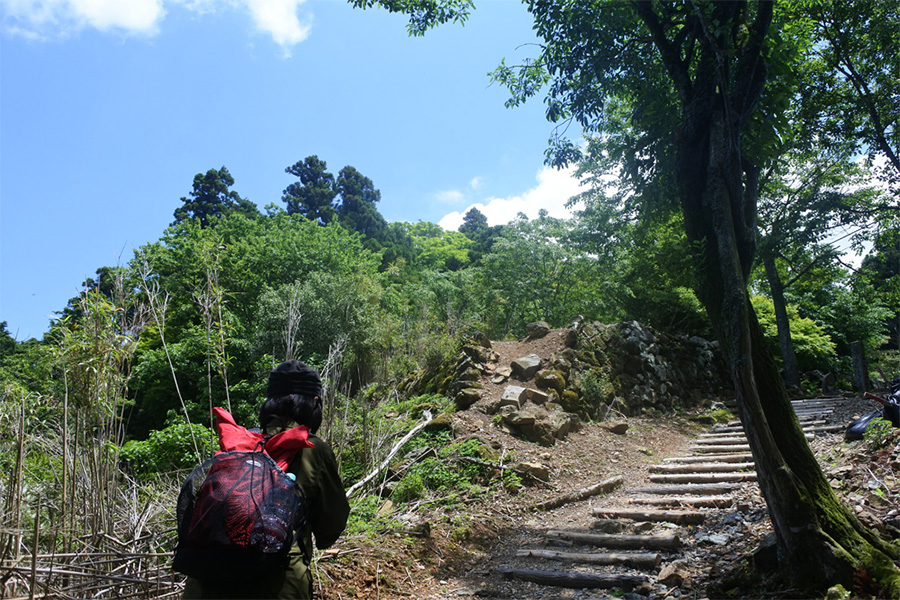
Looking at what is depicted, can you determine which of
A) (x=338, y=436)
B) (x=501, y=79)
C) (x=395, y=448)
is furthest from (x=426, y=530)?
(x=501, y=79)

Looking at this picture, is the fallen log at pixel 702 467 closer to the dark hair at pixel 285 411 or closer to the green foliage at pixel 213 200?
the dark hair at pixel 285 411

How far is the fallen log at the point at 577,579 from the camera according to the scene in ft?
11.5

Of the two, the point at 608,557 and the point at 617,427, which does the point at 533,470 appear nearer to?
the point at 608,557

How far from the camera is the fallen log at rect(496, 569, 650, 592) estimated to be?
352 cm

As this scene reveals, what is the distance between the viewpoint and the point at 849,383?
52.3 feet

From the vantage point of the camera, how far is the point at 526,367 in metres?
9.52

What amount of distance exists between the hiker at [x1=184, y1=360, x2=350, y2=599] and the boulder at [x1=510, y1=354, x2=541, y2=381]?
7.59m

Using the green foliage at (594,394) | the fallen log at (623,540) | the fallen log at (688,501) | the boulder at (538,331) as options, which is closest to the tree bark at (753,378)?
the fallen log at (623,540)

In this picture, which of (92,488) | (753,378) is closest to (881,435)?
(753,378)

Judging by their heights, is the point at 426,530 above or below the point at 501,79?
below

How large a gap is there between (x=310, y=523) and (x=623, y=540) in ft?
10.8

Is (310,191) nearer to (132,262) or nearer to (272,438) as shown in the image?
(132,262)

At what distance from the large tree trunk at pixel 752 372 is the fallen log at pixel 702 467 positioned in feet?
9.56

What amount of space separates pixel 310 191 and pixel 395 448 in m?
Answer: 34.7
